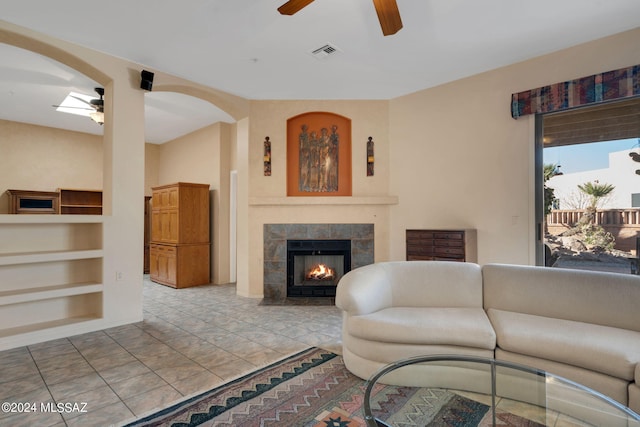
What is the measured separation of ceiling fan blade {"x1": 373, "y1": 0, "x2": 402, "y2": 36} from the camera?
2.23 meters

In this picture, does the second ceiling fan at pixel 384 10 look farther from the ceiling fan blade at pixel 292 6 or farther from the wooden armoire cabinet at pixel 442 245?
the wooden armoire cabinet at pixel 442 245

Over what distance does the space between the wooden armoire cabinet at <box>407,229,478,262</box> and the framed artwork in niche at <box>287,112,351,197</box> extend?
145cm

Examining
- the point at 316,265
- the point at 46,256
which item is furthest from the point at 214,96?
the point at 316,265

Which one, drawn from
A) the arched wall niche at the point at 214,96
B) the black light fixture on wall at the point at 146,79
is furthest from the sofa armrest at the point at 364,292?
the arched wall niche at the point at 214,96

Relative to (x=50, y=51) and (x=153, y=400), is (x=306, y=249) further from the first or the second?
(x=50, y=51)

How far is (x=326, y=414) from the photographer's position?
195 centimetres

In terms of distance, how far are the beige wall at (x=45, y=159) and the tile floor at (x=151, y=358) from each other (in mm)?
4262

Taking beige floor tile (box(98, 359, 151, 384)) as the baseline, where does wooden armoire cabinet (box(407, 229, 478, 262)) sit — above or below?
above

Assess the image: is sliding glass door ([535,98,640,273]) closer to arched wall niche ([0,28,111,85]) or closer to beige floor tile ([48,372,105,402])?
beige floor tile ([48,372,105,402])

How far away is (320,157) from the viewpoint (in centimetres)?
517

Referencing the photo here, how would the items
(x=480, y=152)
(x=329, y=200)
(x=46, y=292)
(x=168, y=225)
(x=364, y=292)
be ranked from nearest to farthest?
1. (x=364, y=292)
2. (x=46, y=292)
3. (x=480, y=152)
4. (x=329, y=200)
5. (x=168, y=225)

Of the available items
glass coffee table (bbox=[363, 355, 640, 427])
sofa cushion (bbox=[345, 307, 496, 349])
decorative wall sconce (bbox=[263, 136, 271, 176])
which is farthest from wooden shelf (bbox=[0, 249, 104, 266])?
glass coffee table (bbox=[363, 355, 640, 427])

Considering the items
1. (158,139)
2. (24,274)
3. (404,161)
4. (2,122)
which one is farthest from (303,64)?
(2,122)

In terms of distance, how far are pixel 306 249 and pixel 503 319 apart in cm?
309
